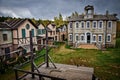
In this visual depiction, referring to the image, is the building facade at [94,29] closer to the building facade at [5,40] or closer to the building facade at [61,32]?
the building facade at [61,32]

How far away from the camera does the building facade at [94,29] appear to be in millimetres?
20859

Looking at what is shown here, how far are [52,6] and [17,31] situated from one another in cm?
Answer: 1075

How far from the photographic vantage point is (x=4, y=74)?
982 centimetres

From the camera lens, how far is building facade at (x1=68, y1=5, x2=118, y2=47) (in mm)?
20859

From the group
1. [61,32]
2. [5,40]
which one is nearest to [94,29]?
[61,32]

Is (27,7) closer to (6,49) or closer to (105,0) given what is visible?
(105,0)

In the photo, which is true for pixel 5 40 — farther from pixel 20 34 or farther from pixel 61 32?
pixel 61 32

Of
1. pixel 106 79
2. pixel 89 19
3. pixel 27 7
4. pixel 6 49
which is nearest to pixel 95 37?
pixel 89 19

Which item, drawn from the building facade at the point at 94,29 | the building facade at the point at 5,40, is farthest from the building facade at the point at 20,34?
the building facade at the point at 94,29

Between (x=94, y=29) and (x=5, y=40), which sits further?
(x=94, y=29)

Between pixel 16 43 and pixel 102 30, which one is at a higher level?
pixel 102 30

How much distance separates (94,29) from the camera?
2153 centimetres

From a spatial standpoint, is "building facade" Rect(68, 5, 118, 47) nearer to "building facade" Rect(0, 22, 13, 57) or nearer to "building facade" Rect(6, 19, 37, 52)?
"building facade" Rect(6, 19, 37, 52)

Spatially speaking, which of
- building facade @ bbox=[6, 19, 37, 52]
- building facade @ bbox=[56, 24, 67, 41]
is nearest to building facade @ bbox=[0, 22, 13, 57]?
building facade @ bbox=[6, 19, 37, 52]
